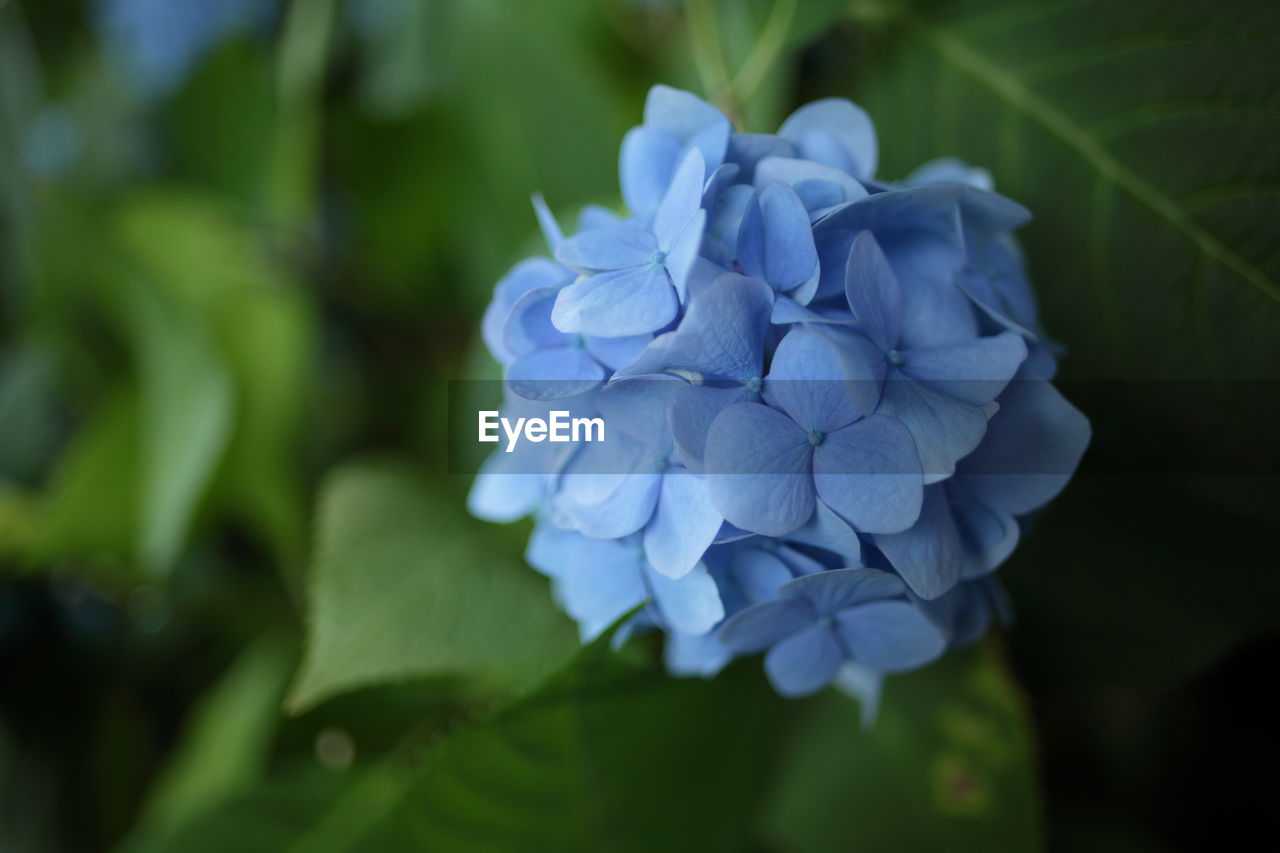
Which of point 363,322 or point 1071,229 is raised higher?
point 1071,229

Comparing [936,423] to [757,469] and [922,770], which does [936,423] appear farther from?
[922,770]

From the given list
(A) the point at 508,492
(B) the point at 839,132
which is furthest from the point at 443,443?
(B) the point at 839,132

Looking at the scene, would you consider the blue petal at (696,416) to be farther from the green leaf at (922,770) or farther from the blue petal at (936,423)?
the green leaf at (922,770)

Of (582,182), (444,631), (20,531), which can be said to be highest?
(582,182)

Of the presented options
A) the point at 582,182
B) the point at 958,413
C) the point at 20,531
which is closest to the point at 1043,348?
the point at 958,413

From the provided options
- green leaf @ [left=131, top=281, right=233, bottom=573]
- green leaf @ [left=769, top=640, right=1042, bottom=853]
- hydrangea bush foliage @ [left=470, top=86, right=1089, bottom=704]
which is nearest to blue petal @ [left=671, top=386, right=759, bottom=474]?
hydrangea bush foliage @ [left=470, top=86, right=1089, bottom=704]

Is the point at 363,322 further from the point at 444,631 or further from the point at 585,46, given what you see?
the point at 444,631

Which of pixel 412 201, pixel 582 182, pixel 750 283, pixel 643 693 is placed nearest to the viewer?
pixel 750 283

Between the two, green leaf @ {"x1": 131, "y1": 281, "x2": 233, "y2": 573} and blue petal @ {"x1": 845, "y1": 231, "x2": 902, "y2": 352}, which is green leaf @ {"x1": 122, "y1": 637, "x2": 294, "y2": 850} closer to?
green leaf @ {"x1": 131, "y1": 281, "x2": 233, "y2": 573}
